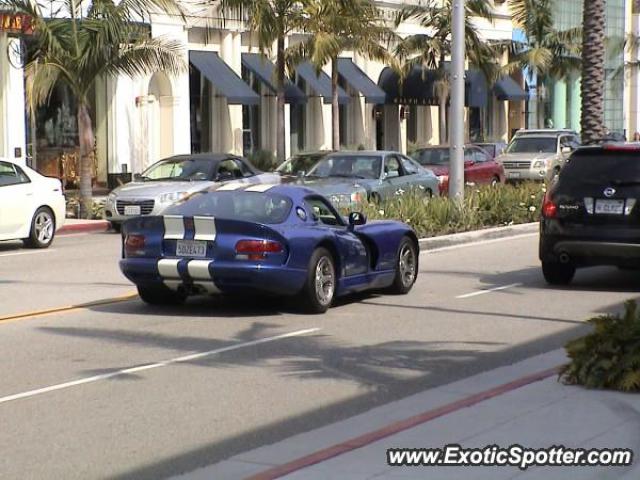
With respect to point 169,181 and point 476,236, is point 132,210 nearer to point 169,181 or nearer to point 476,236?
point 169,181

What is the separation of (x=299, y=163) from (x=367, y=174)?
147 inches

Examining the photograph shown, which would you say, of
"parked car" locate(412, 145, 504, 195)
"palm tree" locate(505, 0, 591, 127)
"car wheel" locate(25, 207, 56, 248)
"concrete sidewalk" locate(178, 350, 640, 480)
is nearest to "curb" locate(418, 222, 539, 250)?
"car wheel" locate(25, 207, 56, 248)

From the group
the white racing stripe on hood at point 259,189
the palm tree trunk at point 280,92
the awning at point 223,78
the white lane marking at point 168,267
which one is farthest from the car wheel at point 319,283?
the awning at point 223,78

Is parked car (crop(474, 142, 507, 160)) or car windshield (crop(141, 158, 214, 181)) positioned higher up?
parked car (crop(474, 142, 507, 160))

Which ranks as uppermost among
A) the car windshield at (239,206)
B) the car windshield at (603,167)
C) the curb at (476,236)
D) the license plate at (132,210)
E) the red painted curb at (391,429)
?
the car windshield at (603,167)

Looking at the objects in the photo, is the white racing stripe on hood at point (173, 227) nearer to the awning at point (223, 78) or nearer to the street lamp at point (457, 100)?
the street lamp at point (457, 100)

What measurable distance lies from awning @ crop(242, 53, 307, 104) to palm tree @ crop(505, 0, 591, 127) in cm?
1227

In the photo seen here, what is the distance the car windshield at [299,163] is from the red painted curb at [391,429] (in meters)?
17.9

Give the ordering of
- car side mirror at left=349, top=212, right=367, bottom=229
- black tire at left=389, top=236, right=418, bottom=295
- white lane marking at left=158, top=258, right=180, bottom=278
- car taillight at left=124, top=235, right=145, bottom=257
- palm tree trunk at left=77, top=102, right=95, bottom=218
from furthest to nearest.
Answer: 1. palm tree trunk at left=77, top=102, right=95, bottom=218
2. black tire at left=389, top=236, right=418, bottom=295
3. car side mirror at left=349, top=212, right=367, bottom=229
4. car taillight at left=124, top=235, right=145, bottom=257
5. white lane marking at left=158, top=258, right=180, bottom=278

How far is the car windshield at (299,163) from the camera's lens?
27.3m

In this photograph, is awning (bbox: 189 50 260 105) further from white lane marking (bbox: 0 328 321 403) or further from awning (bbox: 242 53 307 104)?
white lane marking (bbox: 0 328 321 403)

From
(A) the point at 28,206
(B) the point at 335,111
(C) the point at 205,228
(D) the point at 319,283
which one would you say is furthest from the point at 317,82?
(C) the point at 205,228

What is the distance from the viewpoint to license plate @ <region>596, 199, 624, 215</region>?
15.0 m

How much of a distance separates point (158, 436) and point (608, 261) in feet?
27.5
